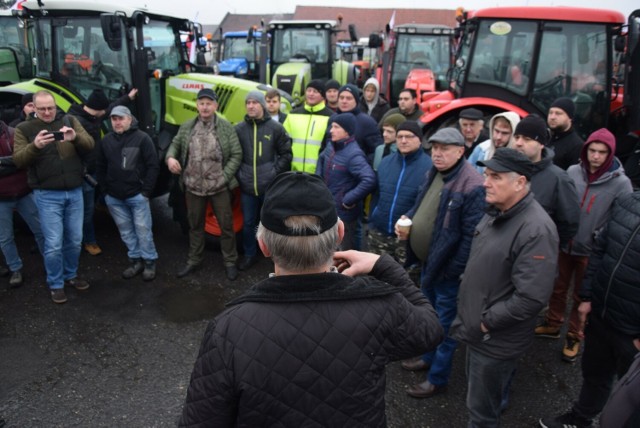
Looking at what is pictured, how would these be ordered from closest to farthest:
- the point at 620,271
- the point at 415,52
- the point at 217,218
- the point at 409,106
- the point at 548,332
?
1. the point at 620,271
2. the point at 548,332
3. the point at 217,218
4. the point at 409,106
5. the point at 415,52

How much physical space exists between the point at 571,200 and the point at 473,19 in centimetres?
375

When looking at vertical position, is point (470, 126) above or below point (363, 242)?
above

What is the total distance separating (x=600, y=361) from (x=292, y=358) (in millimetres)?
2175

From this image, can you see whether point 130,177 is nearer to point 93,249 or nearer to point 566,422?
point 93,249

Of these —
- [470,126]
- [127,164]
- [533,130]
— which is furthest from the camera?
[127,164]

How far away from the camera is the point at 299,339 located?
3.97 ft

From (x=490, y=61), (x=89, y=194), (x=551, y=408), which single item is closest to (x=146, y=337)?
(x=89, y=194)

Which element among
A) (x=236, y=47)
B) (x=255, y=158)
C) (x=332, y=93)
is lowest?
(x=255, y=158)

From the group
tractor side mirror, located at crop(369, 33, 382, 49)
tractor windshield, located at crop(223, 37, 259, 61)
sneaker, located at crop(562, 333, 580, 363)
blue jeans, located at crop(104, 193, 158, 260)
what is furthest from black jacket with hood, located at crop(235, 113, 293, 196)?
tractor windshield, located at crop(223, 37, 259, 61)

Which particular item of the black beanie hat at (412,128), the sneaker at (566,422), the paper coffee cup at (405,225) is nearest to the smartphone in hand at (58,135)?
the black beanie hat at (412,128)

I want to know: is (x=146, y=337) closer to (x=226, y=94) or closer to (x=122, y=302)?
(x=122, y=302)

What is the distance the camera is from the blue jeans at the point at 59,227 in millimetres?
4133

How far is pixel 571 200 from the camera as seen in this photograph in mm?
2984

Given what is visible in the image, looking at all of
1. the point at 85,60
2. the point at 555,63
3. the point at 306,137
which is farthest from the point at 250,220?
the point at 555,63
